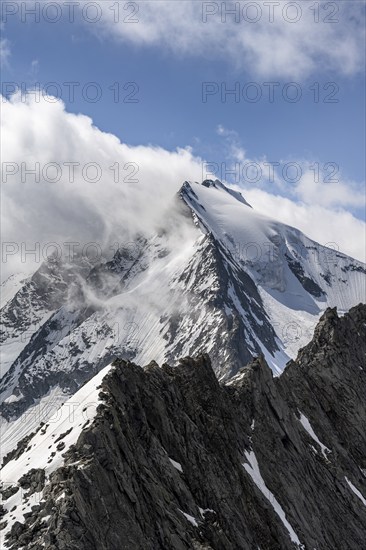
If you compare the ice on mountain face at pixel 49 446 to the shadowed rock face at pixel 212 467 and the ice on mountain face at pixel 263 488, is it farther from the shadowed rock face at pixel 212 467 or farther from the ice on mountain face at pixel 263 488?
the ice on mountain face at pixel 263 488

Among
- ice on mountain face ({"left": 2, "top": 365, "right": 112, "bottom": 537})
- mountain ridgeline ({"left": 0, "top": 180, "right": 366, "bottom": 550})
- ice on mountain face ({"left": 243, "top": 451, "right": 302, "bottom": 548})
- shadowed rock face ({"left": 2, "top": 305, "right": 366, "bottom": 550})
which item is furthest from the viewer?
ice on mountain face ({"left": 243, "top": 451, "right": 302, "bottom": 548})

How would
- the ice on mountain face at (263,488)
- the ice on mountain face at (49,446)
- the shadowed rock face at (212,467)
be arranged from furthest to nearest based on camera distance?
the ice on mountain face at (263,488) → the ice on mountain face at (49,446) → the shadowed rock face at (212,467)

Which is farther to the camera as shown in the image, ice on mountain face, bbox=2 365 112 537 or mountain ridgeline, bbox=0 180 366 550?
ice on mountain face, bbox=2 365 112 537

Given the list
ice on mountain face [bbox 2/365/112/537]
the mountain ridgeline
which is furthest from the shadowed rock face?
ice on mountain face [bbox 2/365/112/537]

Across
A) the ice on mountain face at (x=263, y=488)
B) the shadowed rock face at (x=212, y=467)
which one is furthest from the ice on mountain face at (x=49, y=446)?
the ice on mountain face at (x=263, y=488)

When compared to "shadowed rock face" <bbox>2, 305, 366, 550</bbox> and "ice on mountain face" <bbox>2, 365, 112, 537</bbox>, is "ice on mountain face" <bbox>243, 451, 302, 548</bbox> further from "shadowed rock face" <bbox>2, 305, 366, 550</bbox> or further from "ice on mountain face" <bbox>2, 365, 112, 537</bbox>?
"ice on mountain face" <bbox>2, 365, 112, 537</bbox>

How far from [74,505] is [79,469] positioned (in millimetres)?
2939

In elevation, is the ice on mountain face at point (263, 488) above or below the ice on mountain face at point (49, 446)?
below

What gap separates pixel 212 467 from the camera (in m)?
61.9

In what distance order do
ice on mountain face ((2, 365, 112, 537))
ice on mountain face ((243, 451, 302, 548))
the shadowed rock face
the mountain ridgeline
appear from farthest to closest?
ice on mountain face ((243, 451, 302, 548)) < ice on mountain face ((2, 365, 112, 537)) < the shadowed rock face < the mountain ridgeline

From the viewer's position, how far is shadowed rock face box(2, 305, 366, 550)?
47094mm

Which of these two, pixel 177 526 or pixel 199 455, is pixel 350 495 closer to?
pixel 199 455

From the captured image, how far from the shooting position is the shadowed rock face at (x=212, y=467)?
47.1 m

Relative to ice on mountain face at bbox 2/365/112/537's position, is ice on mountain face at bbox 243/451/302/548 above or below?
below
